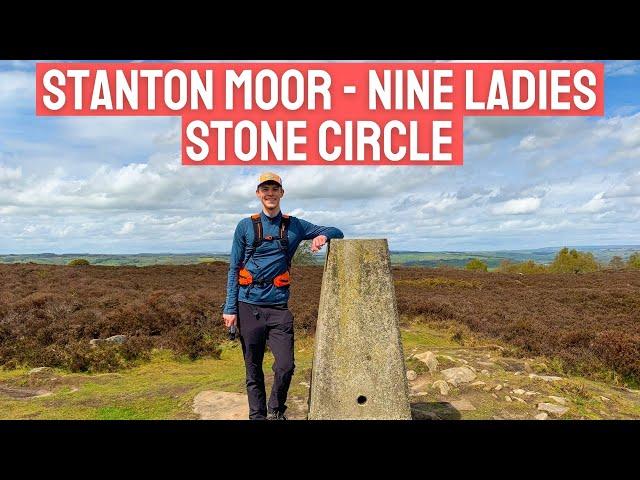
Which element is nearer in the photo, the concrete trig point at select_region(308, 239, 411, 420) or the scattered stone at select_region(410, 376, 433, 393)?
the concrete trig point at select_region(308, 239, 411, 420)

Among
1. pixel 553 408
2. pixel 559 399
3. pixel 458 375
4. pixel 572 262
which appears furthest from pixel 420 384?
pixel 572 262

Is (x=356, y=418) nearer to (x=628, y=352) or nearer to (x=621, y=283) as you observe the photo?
(x=628, y=352)

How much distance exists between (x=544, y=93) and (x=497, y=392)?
6.27 m

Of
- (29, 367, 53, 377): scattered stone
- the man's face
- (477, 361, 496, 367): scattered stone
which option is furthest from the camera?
(29, 367, 53, 377): scattered stone

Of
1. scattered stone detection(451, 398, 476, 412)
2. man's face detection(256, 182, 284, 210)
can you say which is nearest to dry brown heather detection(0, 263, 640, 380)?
scattered stone detection(451, 398, 476, 412)

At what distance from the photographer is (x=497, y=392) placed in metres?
6.77

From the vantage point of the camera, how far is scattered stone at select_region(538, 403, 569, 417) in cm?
623

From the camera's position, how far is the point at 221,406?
6.34 m

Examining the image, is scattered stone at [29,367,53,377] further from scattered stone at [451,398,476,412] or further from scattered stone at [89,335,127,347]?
scattered stone at [451,398,476,412]

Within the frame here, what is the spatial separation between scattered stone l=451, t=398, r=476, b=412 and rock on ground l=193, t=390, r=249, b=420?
114 inches

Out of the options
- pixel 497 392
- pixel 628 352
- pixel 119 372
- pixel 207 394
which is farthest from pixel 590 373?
pixel 119 372

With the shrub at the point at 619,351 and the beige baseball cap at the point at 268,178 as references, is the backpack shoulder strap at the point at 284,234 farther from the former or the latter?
the shrub at the point at 619,351

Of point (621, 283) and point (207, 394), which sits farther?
point (621, 283)

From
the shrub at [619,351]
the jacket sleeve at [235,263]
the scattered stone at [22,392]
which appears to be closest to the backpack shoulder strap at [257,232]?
the jacket sleeve at [235,263]
